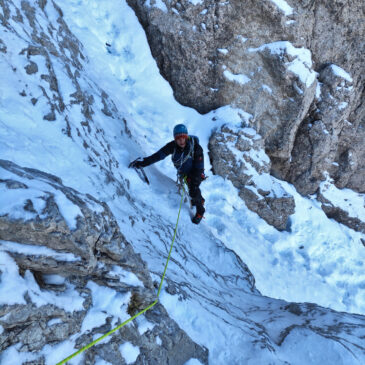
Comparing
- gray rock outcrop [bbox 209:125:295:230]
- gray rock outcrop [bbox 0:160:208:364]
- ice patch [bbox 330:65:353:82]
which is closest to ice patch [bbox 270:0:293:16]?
ice patch [bbox 330:65:353:82]

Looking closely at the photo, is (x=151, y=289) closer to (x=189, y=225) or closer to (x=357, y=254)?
(x=189, y=225)

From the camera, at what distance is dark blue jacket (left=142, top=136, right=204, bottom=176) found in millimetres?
5098

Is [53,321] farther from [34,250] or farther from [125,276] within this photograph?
[125,276]

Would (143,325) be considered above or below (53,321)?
below

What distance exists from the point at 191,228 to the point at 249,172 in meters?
3.60

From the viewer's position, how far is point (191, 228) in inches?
208

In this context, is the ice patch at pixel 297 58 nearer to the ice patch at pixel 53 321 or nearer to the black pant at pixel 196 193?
the black pant at pixel 196 193

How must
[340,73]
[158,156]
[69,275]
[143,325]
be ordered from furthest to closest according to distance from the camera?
[340,73] → [158,156] → [143,325] → [69,275]

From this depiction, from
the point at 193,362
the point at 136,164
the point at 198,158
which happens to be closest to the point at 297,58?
the point at 198,158

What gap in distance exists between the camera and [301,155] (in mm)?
9625

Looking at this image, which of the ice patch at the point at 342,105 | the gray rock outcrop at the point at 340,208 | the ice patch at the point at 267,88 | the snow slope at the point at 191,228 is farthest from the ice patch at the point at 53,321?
the ice patch at the point at 342,105

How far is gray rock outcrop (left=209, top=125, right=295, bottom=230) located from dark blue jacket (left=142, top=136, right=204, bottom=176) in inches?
118

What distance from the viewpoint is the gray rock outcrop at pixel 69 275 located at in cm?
174

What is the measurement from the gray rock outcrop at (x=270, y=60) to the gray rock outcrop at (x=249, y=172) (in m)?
0.92
